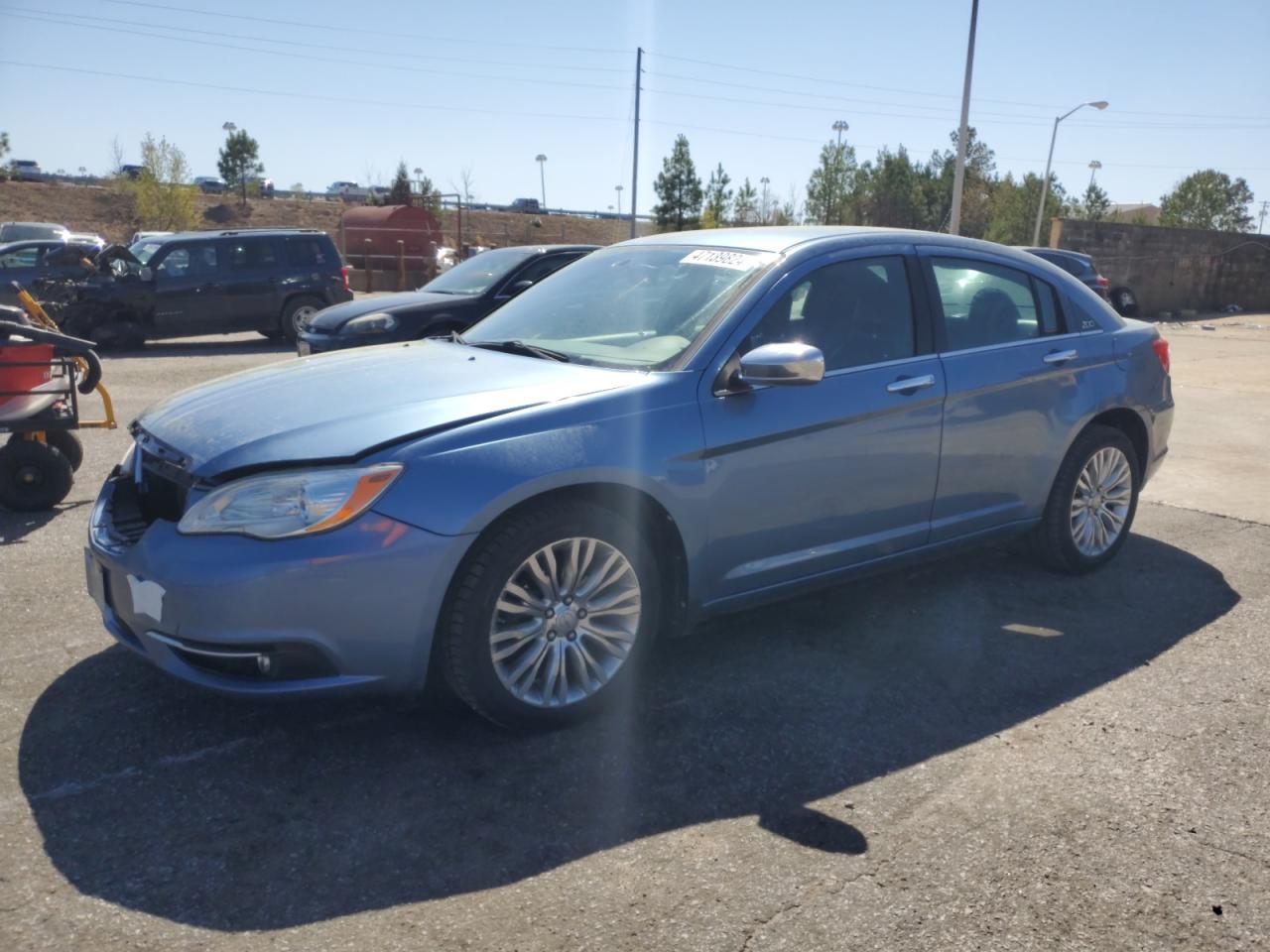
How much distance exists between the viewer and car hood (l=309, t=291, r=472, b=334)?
10375 millimetres

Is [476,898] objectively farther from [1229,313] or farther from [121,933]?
[1229,313]

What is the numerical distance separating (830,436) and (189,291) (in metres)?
A: 13.5

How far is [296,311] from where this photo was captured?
16172 millimetres

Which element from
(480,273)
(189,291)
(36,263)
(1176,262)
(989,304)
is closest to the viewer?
(989,304)

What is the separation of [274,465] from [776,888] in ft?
6.07

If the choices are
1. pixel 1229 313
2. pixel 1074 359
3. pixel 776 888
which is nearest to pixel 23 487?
pixel 776 888

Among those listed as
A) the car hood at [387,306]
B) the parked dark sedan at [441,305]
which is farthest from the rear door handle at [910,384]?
the car hood at [387,306]

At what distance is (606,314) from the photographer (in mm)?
4496

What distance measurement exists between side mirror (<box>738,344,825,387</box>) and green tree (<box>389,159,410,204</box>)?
42.8m

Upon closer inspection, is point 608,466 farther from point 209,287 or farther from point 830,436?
point 209,287

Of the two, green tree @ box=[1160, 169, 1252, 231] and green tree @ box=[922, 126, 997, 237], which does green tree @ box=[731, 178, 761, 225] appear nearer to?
green tree @ box=[922, 126, 997, 237]

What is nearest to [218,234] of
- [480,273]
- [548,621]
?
[480,273]

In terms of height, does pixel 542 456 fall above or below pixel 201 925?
above

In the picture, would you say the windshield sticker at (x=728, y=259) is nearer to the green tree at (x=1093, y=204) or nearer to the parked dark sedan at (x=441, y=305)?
the parked dark sedan at (x=441, y=305)
